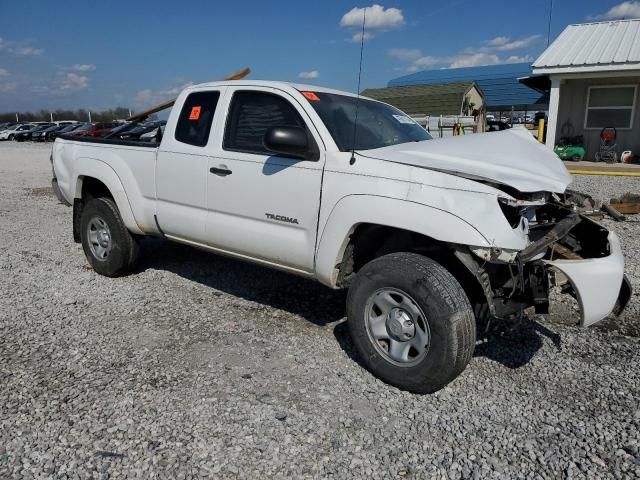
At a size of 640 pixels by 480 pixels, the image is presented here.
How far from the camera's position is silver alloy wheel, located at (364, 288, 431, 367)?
10.3 feet

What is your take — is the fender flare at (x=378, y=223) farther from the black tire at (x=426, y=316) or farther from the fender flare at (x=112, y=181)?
the fender flare at (x=112, y=181)

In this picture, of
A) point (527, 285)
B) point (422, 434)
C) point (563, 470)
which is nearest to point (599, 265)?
point (527, 285)

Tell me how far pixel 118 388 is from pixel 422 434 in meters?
1.90

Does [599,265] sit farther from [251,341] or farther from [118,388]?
[118,388]

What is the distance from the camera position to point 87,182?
18.1 ft

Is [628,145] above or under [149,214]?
above

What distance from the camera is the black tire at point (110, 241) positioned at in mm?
5125

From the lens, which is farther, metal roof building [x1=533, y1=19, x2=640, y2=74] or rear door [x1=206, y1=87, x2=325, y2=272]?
metal roof building [x1=533, y1=19, x2=640, y2=74]

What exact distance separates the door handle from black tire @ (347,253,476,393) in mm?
1455

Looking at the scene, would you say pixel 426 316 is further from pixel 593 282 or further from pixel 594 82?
pixel 594 82

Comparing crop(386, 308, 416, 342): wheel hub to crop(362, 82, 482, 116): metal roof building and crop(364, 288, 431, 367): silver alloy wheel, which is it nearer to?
crop(364, 288, 431, 367): silver alloy wheel

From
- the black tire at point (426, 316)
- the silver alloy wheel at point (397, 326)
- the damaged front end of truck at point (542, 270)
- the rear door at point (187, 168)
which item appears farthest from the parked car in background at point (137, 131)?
the damaged front end of truck at point (542, 270)

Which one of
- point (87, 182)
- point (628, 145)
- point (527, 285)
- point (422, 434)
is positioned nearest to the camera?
point (422, 434)

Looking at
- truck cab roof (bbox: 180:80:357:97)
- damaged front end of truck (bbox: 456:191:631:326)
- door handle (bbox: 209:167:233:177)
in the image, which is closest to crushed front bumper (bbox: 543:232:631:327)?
damaged front end of truck (bbox: 456:191:631:326)
